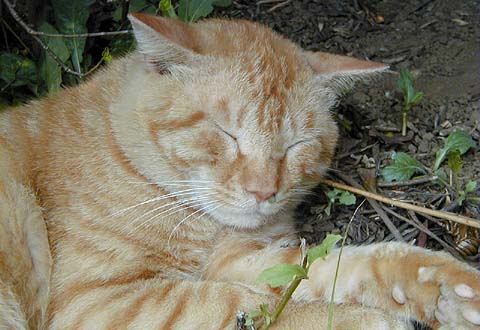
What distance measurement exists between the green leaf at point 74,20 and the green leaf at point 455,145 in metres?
2.00

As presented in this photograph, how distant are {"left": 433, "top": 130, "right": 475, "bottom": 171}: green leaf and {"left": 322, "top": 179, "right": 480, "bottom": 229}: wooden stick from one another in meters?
0.34

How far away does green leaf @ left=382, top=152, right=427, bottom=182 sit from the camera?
3457 millimetres

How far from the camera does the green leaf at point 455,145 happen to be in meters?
3.44

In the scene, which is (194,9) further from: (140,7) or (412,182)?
(412,182)

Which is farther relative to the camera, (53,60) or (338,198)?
(53,60)

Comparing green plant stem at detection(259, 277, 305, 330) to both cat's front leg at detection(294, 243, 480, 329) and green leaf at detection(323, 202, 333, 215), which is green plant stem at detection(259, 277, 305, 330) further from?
green leaf at detection(323, 202, 333, 215)

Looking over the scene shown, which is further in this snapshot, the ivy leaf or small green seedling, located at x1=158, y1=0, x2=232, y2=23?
small green seedling, located at x1=158, y1=0, x2=232, y2=23

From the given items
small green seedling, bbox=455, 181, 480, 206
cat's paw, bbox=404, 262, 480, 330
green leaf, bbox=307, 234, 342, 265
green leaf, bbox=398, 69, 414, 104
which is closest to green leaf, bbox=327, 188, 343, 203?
small green seedling, bbox=455, 181, 480, 206

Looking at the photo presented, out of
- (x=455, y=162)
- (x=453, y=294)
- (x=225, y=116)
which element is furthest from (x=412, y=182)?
(x=225, y=116)

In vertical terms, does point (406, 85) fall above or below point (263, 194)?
below

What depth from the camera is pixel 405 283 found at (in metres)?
A: 2.70

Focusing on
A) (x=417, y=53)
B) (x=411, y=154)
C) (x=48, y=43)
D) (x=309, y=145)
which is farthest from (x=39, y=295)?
(x=417, y=53)

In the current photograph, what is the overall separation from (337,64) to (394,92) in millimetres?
1037

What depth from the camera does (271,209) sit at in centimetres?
287
